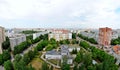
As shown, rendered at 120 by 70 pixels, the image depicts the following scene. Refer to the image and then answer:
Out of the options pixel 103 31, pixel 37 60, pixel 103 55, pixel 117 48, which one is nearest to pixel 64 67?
pixel 37 60

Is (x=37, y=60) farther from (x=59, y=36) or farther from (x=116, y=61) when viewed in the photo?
(x=59, y=36)

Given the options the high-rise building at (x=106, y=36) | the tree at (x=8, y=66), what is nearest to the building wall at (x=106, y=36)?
the high-rise building at (x=106, y=36)

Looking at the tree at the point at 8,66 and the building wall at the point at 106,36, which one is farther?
the building wall at the point at 106,36

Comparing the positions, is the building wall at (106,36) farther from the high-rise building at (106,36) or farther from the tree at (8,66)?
the tree at (8,66)

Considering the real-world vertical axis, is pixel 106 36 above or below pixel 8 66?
above

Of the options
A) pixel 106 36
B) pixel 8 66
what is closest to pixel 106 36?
pixel 106 36

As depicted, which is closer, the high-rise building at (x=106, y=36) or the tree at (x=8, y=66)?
the tree at (x=8, y=66)

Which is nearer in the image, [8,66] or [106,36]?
[8,66]

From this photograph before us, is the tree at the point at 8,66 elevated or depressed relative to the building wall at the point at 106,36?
depressed

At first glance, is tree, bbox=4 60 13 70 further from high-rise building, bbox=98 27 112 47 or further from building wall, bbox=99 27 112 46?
building wall, bbox=99 27 112 46

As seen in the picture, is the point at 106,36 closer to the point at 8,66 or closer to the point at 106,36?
the point at 106,36

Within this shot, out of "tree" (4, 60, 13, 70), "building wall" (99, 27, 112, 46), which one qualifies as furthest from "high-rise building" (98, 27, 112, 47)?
"tree" (4, 60, 13, 70)
